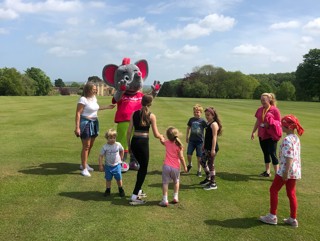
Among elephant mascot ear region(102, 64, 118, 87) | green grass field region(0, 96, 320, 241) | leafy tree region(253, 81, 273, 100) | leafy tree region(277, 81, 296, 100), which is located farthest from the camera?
leafy tree region(253, 81, 273, 100)

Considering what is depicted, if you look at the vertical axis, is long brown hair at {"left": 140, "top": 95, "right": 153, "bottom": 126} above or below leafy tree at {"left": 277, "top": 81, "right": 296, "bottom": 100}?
below

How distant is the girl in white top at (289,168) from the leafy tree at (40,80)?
117809 mm

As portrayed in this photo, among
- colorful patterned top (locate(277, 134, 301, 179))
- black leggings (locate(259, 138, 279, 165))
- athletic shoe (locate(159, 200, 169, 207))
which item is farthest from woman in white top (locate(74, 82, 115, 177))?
colorful patterned top (locate(277, 134, 301, 179))

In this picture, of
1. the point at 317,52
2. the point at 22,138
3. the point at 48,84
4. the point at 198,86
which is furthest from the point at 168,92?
the point at 22,138

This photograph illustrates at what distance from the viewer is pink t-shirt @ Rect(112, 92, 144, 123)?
897 centimetres

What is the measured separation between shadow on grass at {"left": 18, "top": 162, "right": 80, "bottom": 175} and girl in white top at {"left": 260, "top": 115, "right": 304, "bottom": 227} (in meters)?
4.91

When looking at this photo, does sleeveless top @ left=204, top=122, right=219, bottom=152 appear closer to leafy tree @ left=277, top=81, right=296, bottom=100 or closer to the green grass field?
the green grass field

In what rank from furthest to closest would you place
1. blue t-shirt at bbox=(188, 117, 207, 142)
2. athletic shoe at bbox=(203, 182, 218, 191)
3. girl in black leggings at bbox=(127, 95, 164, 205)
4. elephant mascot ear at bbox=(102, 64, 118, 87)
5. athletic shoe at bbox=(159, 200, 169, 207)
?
elephant mascot ear at bbox=(102, 64, 118, 87), blue t-shirt at bbox=(188, 117, 207, 142), athletic shoe at bbox=(203, 182, 218, 191), girl in black leggings at bbox=(127, 95, 164, 205), athletic shoe at bbox=(159, 200, 169, 207)

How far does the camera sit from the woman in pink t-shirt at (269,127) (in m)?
8.53

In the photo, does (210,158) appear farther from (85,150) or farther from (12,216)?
(12,216)

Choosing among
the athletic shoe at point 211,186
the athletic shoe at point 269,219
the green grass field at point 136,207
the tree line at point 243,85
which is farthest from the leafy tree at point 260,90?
the athletic shoe at point 269,219

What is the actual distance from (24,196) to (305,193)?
5.89m

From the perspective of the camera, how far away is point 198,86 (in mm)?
111375

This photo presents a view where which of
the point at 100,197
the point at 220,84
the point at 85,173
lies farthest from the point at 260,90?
the point at 100,197
